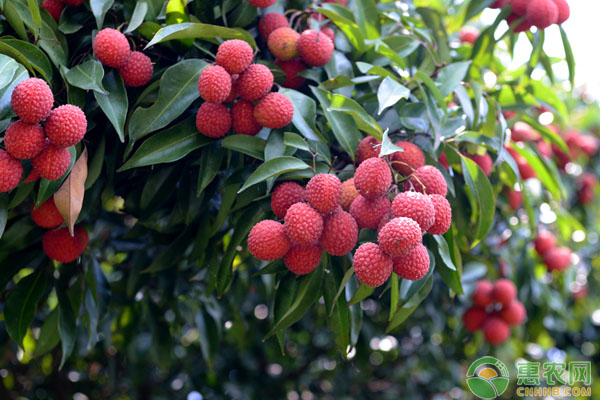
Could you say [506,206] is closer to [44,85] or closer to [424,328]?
[424,328]

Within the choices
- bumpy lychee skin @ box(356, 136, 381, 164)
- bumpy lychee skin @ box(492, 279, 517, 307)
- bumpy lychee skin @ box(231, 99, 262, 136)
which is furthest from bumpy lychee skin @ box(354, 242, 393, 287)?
bumpy lychee skin @ box(492, 279, 517, 307)

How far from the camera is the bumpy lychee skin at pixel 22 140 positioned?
871mm

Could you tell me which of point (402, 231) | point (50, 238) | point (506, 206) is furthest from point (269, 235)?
point (506, 206)

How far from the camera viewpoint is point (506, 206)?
1952 mm

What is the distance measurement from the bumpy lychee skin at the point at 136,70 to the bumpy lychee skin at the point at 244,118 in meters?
0.19

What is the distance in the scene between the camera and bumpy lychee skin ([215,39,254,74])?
1008 mm

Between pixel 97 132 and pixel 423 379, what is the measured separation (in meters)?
2.31

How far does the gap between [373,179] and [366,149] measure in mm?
184

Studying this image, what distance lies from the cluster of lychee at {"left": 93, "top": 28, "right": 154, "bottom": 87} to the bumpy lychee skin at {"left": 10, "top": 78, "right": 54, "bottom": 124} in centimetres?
19

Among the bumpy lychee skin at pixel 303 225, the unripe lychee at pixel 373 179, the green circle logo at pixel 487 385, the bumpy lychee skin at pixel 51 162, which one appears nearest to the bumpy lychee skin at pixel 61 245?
the bumpy lychee skin at pixel 51 162

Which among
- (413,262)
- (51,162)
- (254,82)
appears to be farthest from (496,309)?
(51,162)

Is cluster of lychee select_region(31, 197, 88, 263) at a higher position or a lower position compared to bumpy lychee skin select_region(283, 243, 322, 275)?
lower

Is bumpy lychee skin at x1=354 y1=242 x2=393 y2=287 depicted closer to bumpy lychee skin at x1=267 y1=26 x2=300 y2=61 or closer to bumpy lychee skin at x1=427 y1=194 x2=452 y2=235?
bumpy lychee skin at x1=427 y1=194 x2=452 y2=235

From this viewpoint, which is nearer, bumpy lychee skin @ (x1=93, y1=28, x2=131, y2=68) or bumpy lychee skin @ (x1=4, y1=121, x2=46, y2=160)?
bumpy lychee skin @ (x1=4, y1=121, x2=46, y2=160)
